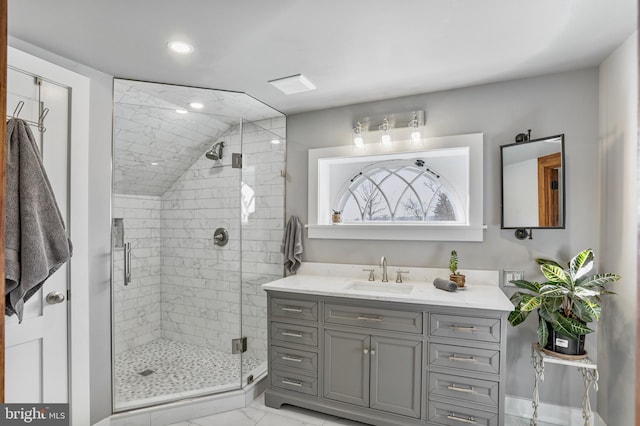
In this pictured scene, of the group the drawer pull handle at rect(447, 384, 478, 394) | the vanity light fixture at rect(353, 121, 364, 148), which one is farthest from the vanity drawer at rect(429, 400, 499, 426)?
the vanity light fixture at rect(353, 121, 364, 148)

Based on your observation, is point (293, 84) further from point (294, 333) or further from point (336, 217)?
point (294, 333)

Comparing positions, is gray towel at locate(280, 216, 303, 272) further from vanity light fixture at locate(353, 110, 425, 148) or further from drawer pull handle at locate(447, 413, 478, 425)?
drawer pull handle at locate(447, 413, 478, 425)

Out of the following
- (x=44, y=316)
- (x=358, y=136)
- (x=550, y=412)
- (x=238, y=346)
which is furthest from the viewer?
(x=358, y=136)

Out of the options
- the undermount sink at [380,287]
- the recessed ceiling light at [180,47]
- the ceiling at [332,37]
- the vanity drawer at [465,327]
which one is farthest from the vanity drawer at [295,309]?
the recessed ceiling light at [180,47]

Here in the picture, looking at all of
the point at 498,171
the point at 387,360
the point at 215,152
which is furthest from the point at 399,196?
the point at 215,152

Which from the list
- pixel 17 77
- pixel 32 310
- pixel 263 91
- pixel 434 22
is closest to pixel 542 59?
pixel 434 22

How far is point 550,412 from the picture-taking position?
92.0 inches

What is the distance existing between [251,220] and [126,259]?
1.03 metres

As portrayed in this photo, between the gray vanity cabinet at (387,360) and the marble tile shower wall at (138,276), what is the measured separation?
3.11 feet

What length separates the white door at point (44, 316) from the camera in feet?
5.58

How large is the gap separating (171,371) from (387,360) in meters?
1.71

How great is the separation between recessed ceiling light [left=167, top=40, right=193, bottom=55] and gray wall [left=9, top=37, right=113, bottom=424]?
2.25 feet

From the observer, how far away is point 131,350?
8.24 ft

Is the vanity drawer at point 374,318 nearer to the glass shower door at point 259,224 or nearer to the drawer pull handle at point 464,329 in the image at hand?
the drawer pull handle at point 464,329
